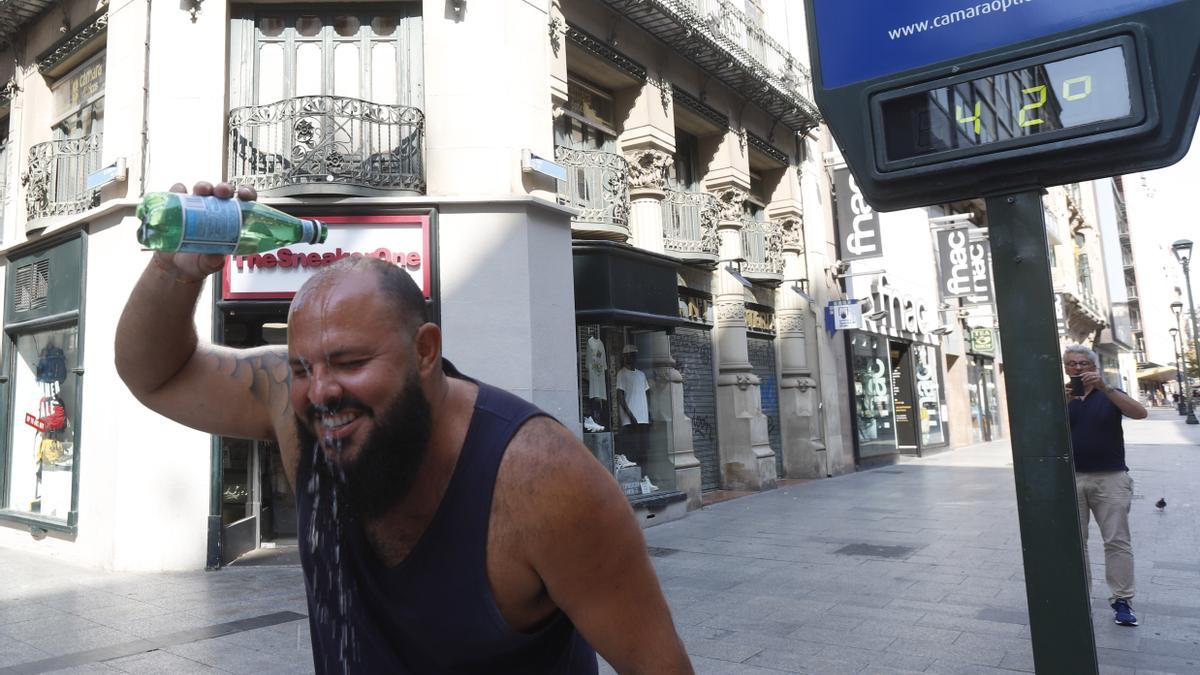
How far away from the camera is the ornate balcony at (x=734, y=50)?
500 inches

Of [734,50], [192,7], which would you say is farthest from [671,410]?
[192,7]

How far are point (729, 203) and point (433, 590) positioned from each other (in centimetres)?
1434

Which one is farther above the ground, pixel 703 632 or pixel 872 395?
pixel 872 395

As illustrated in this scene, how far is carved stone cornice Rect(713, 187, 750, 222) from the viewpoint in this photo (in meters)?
15.1

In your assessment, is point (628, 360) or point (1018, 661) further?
point (628, 360)

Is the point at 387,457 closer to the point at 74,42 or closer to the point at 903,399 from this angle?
the point at 74,42

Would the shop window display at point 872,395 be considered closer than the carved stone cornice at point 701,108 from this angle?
No

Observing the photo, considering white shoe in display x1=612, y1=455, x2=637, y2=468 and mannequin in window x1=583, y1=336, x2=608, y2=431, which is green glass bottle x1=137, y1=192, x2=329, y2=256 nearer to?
mannequin in window x1=583, y1=336, x2=608, y2=431

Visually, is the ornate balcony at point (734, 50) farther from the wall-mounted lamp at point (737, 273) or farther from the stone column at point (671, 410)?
the stone column at point (671, 410)

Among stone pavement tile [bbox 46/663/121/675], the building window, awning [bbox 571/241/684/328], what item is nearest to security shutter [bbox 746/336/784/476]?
awning [bbox 571/241/684/328]

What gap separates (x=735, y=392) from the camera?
48.1ft

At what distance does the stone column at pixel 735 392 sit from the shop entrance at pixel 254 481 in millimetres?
7953

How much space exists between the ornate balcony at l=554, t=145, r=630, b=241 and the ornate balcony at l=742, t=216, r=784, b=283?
4666 mm

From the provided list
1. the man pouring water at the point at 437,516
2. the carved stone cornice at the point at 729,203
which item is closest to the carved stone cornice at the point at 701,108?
the carved stone cornice at the point at 729,203
